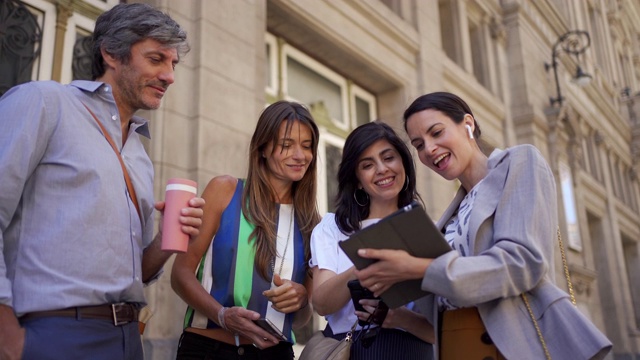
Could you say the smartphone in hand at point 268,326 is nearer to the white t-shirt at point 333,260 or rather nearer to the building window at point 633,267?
the white t-shirt at point 333,260

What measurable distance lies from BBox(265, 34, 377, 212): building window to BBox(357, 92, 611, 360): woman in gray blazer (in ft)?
20.5

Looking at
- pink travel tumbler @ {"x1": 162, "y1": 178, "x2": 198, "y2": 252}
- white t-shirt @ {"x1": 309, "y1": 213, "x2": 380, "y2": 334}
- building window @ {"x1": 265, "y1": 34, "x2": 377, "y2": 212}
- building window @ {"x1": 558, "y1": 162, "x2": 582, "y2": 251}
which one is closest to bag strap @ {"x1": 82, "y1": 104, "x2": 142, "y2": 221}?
pink travel tumbler @ {"x1": 162, "y1": 178, "x2": 198, "y2": 252}

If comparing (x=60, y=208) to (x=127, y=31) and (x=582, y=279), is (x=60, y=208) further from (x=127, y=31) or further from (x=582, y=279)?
(x=582, y=279)

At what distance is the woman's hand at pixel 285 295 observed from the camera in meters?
2.73

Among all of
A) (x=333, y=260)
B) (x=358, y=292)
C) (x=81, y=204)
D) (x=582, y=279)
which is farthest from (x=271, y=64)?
(x=582, y=279)

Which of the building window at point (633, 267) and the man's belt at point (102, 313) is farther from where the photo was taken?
the building window at point (633, 267)

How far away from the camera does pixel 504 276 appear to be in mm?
2145

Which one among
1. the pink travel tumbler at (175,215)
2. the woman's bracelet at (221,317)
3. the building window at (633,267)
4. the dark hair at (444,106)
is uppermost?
the building window at (633,267)

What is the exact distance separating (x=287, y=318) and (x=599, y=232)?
20.0 m

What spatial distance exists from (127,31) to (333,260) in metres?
1.41

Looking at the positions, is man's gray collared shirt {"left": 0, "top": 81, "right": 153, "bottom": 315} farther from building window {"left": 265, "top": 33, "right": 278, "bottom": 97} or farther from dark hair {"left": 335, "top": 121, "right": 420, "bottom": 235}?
building window {"left": 265, "top": 33, "right": 278, "bottom": 97}

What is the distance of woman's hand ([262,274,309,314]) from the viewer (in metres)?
2.73

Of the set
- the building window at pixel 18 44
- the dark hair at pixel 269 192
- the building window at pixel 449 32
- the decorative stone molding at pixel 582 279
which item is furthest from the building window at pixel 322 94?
the decorative stone molding at pixel 582 279

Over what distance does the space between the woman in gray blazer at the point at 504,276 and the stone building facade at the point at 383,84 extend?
96.6 inches
